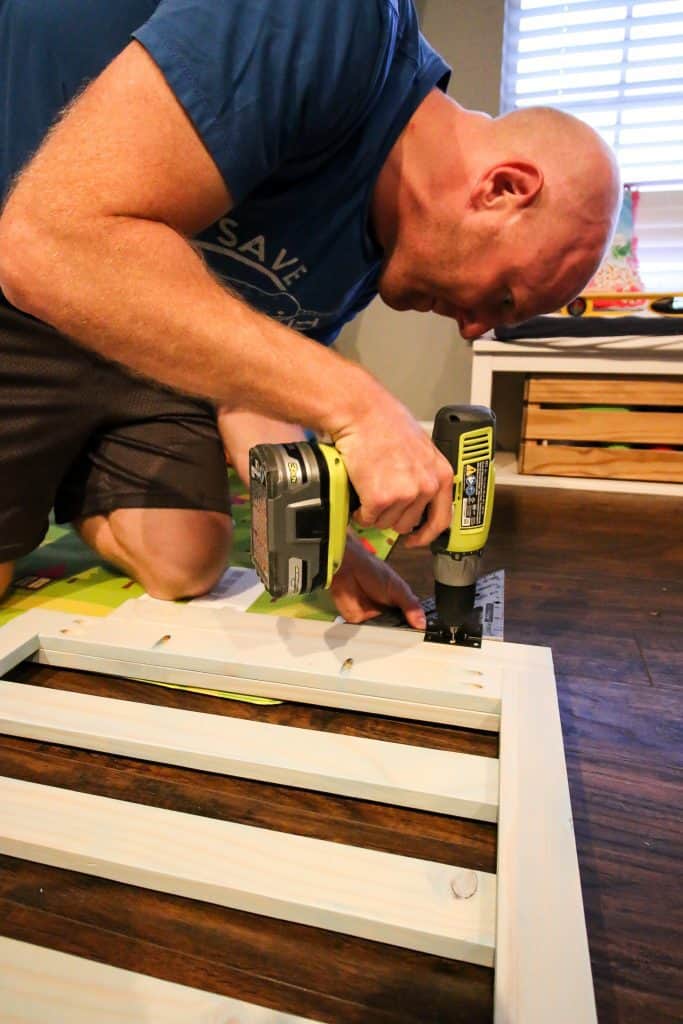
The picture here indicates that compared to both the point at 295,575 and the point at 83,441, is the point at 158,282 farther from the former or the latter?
the point at 83,441

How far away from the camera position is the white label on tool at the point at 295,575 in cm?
80

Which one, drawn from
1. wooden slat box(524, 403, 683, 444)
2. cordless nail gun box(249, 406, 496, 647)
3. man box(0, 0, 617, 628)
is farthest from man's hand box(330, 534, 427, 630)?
wooden slat box(524, 403, 683, 444)

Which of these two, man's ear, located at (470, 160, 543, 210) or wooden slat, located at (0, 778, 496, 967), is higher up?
man's ear, located at (470, 160, 543, 210)

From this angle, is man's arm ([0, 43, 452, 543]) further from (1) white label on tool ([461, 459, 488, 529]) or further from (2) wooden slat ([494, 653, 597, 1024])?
(2) wooden slat ([494, 653, 597, 1024])

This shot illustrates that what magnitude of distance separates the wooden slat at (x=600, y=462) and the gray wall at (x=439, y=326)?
0.47m

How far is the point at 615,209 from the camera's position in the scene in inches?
37.8

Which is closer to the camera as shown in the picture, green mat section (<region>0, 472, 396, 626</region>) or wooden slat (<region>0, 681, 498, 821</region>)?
wooden slat (<region>0, 681, 498, 821</region>)

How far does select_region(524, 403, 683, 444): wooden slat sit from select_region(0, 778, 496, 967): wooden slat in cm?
156

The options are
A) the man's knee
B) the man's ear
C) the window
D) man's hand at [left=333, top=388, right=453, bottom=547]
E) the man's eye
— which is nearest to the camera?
man's hand at [left=333, top=388, right=453, bottom=547]

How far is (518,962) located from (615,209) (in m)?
0.91

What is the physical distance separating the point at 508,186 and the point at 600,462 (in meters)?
1.28

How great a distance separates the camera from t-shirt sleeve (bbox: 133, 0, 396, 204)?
0.68 meters

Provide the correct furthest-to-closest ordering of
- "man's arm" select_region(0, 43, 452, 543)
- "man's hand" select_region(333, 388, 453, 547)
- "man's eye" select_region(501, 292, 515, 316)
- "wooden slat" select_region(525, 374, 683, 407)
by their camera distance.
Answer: "wooden slat" select_region(525, 374, 683, 407), "man's eye" select_region(501, 292, 515, 316), "man's hand" select_region(333, 388, 453, 547), "man's arm" select_region(0, 43, 452, 543)

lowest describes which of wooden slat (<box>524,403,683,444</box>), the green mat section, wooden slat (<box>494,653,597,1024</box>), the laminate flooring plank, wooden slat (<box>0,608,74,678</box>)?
the laminate flooring plank
